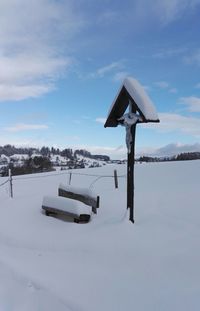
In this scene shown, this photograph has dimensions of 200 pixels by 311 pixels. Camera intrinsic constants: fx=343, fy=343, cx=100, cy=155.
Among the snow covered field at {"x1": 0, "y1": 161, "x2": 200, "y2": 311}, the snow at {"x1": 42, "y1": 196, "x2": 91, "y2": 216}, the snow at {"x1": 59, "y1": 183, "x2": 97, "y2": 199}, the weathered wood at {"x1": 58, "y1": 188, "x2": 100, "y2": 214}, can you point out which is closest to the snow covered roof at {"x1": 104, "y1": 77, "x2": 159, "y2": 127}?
the snow at {"x1": 59, "y1": 183, "x2": 97, "y2": 199}

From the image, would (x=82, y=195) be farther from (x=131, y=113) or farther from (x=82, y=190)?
(x=131, y=113)

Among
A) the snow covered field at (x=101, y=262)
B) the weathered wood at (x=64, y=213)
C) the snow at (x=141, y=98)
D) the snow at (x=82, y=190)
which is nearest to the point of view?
the snow covered field at (x=101, y=262)

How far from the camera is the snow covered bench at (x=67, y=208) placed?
27.6 ft

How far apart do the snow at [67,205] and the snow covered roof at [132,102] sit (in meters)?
Result: 2.37

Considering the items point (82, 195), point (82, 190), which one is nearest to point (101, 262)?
point (82, 195)

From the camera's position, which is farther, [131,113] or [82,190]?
[82,190]

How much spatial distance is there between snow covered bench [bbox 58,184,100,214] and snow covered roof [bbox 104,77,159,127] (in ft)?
6.44

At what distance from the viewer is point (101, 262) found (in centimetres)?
607

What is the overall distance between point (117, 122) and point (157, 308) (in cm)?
572

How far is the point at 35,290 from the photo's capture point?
4.88 meters

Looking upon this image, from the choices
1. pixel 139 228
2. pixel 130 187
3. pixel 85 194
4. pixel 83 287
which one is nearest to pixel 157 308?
pixel 83 287

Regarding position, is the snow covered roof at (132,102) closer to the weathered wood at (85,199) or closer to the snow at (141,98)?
the snow at (141,98)

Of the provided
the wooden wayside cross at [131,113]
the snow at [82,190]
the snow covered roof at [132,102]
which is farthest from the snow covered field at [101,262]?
the snow covered roof at [132,102]

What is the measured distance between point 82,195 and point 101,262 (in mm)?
3559
